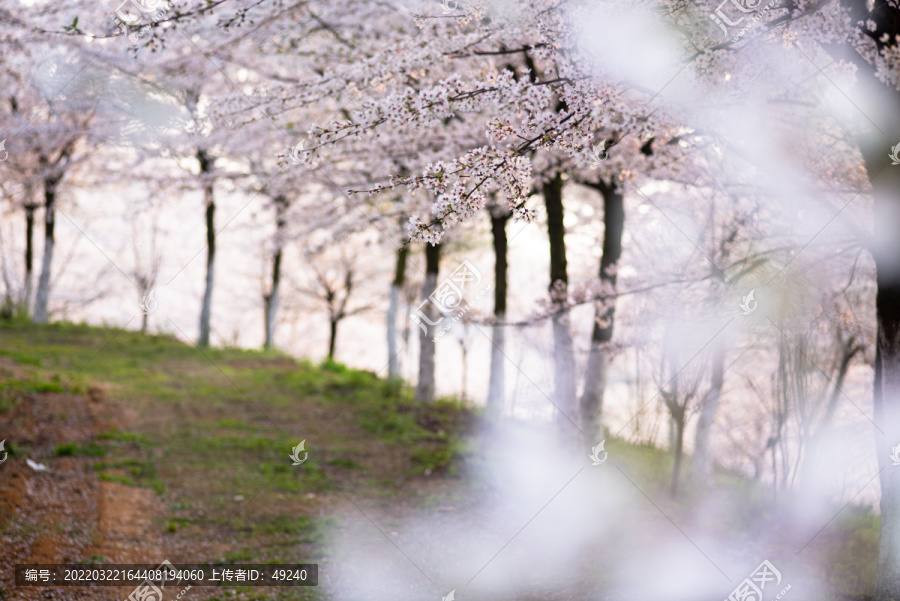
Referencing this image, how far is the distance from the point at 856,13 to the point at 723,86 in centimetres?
114

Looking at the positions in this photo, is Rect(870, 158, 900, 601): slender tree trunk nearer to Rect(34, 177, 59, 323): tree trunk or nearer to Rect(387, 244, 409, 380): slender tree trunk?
Rect(387, 244, 409, 380): slender tree trunk

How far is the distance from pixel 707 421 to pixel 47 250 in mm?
17939

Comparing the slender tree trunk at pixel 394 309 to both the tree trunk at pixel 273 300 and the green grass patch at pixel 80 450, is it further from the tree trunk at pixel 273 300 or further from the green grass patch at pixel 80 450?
the tree trunk at pixel 273 300

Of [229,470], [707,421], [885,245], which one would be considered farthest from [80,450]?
[885,245]

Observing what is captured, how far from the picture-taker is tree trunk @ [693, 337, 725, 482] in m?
8.62

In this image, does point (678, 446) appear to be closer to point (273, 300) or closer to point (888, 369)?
point (888, 369)

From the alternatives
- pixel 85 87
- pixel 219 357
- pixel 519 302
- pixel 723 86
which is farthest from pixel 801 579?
pixel 519 302

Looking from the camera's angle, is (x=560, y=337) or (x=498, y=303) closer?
(x=560, y=337)

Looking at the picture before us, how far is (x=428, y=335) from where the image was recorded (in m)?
11.8

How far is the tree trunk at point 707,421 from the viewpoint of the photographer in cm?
862

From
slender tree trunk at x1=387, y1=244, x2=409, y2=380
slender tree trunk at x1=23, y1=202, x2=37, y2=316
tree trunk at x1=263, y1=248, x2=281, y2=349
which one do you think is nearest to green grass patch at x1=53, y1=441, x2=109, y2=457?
slender tree trunk at x1=387, y1=244, x2=409, y2=380

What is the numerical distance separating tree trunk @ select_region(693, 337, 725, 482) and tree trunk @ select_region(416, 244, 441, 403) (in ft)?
15.6

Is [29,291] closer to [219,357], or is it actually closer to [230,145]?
[219,357]

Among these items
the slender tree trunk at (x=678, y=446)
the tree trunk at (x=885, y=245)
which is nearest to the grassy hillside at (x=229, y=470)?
the slender tree trunk at (x=678, y=446)
